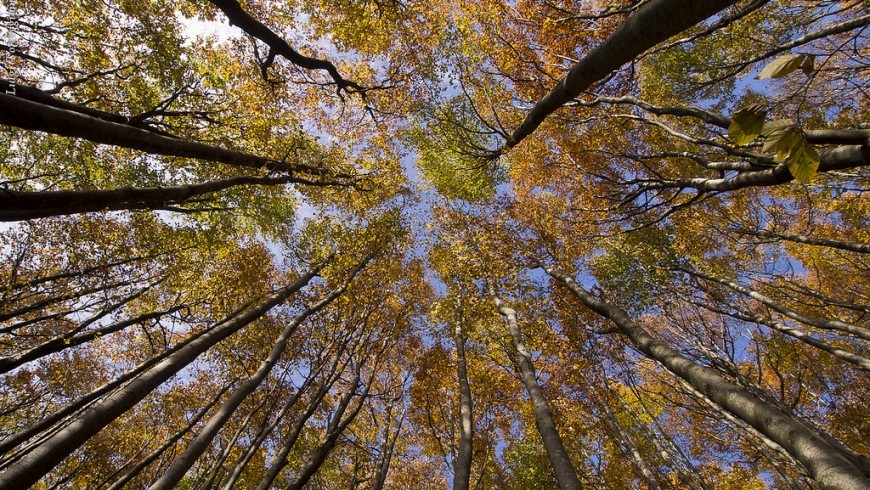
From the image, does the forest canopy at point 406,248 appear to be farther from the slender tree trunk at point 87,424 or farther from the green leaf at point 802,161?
the green leaf at point 802,161

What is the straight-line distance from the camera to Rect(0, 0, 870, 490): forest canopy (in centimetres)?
635

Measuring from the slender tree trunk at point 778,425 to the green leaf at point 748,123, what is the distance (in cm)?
288

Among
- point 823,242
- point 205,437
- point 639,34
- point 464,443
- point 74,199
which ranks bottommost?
point 205,437

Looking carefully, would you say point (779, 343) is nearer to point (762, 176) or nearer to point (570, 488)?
point (570, 488)

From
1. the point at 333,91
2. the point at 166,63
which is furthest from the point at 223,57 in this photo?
the point at 333,91

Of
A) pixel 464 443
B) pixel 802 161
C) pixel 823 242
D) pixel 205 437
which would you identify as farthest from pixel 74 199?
pixel 823 242

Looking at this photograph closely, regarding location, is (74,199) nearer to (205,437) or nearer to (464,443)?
(205,437)

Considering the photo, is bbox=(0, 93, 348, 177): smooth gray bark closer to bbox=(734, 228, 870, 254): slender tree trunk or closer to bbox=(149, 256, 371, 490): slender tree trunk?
bbox=(149, 256, 371, 490): slender tree trunk

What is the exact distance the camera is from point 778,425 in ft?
9.55

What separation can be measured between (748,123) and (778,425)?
11.4 feet

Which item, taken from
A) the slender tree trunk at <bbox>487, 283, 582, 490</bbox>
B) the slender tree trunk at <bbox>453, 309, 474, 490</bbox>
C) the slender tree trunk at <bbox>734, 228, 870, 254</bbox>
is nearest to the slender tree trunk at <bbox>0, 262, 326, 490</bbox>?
the slender tree trunk at <bbox>453, 309, 474, 490</bbox>

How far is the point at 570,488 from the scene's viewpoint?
16.4ft

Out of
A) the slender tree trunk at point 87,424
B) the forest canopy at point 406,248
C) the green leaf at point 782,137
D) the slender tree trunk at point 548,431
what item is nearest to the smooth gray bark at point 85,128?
the forest canopy at point 406,248

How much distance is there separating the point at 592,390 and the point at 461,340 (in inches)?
171
